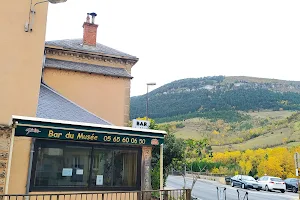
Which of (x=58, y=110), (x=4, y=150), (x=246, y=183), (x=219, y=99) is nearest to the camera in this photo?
(x=4, y=150)

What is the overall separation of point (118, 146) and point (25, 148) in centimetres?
284

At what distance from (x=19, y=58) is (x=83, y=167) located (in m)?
4.00

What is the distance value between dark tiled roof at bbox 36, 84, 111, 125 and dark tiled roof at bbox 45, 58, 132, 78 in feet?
9.57

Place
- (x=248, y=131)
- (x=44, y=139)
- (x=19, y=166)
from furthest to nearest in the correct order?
(x=248, y=131), (x=44, y=139), (x=19, y=166)

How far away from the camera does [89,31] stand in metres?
17.4

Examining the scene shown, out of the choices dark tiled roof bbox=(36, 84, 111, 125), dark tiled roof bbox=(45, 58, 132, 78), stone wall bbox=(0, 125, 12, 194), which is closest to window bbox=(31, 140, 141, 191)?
stone wall bbox=(0, 125, 12, 194)

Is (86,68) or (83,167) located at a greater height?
(86,68)

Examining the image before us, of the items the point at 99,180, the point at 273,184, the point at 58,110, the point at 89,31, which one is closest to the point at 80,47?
the point at 89,31

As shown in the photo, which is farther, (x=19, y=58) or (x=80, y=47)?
(x=80, y=47)

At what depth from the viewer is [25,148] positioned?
802cm

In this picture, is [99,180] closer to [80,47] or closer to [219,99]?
[80,47]

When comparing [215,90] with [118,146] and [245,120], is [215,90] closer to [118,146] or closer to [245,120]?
[245,120]

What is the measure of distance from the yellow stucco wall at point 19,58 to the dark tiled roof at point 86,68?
559 centimetres

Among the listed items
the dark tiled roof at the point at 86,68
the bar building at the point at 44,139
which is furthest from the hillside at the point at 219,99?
the bar building at the point at 44,139
